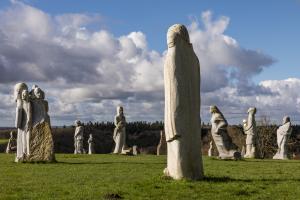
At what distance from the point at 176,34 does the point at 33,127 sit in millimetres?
11182

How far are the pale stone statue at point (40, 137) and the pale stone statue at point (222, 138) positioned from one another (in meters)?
8.78

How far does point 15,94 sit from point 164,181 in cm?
1315

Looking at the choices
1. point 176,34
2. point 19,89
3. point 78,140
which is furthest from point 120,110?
point 176,34

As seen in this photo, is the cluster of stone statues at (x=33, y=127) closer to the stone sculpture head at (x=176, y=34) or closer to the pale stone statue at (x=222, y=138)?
the pale stone statue at (x=222, y=138)

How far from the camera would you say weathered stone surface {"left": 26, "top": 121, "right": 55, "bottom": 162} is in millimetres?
22766

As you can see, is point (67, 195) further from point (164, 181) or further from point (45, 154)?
point (45, 154)

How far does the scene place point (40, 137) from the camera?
22922 mm

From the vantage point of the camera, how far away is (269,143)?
222ft

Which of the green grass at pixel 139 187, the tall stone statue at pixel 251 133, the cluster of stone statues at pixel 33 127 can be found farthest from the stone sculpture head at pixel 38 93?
the tall stone statue at pixel 251 133

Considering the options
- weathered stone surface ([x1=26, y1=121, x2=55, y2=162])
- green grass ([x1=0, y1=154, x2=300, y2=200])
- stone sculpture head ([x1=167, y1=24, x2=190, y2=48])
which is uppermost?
stone sculpture head ([x1=167, y1=24, x2=190, y2=48])

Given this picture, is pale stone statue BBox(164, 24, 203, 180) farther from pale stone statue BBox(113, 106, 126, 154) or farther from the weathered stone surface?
pale stone statue BBox(113, 106, 126, 154)

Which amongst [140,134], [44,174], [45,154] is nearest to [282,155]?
[45,154]

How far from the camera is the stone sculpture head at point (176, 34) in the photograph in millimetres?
14047

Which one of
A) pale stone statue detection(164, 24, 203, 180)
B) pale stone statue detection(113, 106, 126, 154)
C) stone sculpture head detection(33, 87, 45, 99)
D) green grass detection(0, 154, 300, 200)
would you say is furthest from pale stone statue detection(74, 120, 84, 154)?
pale stone statue detection(164, 24, 203, 180)
